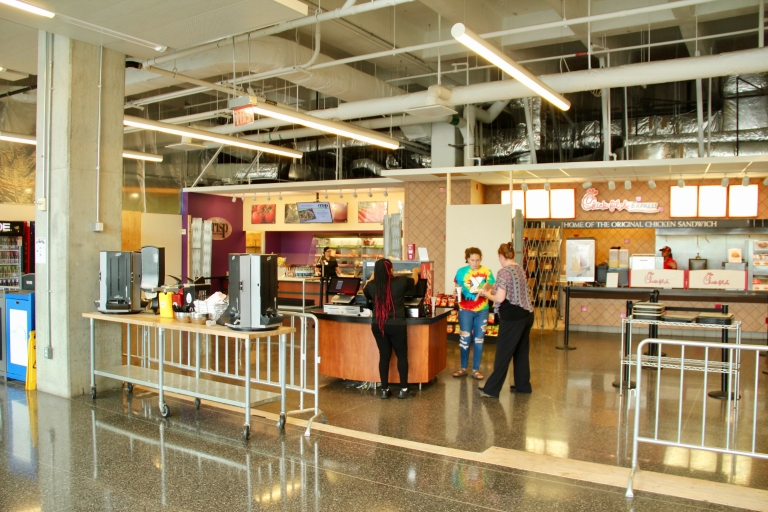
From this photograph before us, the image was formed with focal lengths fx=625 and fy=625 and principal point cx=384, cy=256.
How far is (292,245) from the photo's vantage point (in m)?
19.3

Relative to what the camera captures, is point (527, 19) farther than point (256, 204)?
No

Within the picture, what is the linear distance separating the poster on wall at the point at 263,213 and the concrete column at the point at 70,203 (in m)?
11.1

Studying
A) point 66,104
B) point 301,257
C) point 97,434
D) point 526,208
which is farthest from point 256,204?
point 97,434

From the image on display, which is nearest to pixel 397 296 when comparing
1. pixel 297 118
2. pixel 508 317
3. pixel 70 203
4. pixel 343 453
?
pixel 508 317

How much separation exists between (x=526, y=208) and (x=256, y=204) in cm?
842

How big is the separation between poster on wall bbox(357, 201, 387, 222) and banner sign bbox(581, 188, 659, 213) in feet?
17.2

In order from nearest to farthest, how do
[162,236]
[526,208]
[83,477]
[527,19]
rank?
[83,477]
[527,19]
[526,208]
[162,236]

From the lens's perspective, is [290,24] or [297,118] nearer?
[290,24]

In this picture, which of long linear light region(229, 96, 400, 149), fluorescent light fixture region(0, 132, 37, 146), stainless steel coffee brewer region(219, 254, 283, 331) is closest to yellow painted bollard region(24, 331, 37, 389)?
stainless steel coffee brewer region(219, 254, 283, 331)

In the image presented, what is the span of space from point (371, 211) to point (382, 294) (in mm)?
9834

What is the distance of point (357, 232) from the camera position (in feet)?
56.7

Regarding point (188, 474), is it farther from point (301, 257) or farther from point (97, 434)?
point (301, 257)

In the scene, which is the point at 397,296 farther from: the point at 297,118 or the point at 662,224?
the point at 662,224

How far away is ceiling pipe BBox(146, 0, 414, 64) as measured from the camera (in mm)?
7102
